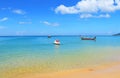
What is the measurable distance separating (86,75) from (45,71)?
287cm

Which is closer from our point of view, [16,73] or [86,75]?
[86,75]

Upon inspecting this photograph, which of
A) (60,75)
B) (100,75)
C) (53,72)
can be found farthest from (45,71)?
(100,75)

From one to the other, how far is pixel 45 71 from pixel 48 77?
179cm

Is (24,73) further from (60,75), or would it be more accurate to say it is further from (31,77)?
(60,75)

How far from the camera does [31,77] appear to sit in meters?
11.7

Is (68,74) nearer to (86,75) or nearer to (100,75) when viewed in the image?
(86,75)

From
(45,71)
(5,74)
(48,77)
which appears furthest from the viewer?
(45,71)

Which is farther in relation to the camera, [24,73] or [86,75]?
[24,73]

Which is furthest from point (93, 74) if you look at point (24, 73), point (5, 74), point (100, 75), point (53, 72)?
point (5, 74)

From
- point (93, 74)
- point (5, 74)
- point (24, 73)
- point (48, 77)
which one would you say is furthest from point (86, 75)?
point (5, 74)

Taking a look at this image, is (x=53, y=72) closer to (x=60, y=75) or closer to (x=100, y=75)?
(x=60, y=75)

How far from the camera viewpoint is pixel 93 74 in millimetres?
12266

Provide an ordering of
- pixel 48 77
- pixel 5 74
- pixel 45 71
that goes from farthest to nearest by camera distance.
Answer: pixel 45 71
pixel 5 74
pixel 48 77

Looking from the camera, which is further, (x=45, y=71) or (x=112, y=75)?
(x=45, y=71)
